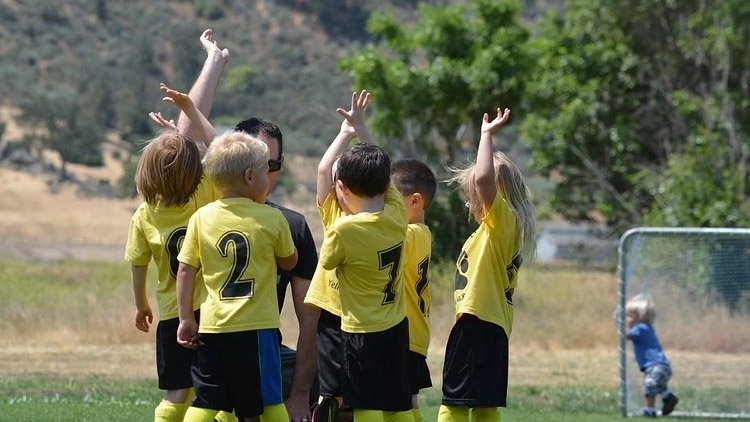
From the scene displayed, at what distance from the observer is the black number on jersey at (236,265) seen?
18.0 ft

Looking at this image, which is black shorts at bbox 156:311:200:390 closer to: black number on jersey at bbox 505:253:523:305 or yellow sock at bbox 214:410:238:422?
yellow sock at bbox 214:410:238:422

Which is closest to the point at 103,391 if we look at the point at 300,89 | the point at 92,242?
the point at 92,242

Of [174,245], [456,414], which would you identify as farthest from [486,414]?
[174,245]

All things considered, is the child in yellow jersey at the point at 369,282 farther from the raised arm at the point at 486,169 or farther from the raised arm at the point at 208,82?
the raised arm at the point at 208,82

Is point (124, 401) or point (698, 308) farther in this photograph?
point (698, 308)

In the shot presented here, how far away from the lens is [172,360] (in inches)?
233

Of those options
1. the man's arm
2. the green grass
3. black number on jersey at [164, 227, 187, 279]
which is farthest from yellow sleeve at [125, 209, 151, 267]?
the green grass

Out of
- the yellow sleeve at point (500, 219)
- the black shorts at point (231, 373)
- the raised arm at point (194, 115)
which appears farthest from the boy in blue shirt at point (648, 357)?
the black shorts at point (231, 373)

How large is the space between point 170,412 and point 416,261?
151 centimetres

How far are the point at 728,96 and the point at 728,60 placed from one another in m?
0.73

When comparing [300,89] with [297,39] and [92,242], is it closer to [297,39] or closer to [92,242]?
[297,39]

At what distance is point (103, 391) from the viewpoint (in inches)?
436

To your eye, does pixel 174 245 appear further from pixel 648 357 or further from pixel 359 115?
pixel 648 357

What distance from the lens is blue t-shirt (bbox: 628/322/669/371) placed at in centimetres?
1150
